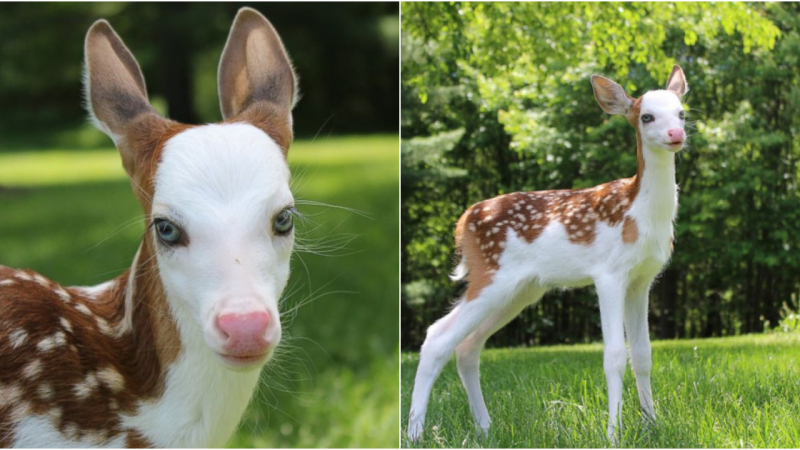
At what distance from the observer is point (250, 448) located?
3828mm

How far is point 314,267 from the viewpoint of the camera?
6219 millimetres

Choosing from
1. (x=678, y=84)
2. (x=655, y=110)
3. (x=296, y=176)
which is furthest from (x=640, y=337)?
(x=296, y=176)

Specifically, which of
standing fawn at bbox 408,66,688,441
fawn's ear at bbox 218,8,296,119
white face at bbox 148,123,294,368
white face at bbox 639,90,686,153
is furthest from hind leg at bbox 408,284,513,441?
white face at bbox 148,123,294,368

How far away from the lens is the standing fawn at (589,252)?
3.09 metres

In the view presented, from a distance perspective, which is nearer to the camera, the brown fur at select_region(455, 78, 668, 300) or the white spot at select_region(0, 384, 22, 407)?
the white spot at select_region(0, 384, 22, 407)

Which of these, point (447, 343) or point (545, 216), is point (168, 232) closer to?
point (447, 343)

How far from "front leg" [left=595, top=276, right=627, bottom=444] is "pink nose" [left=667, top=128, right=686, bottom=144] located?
51 cm

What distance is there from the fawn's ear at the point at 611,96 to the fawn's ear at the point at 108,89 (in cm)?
167

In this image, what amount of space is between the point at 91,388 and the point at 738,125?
17.3ft

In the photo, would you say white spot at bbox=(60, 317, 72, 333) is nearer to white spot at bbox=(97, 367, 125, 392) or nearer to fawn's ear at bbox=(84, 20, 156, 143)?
white spot at bbox=(97, 367, 125, 392)

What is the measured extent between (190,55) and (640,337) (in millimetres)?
10567

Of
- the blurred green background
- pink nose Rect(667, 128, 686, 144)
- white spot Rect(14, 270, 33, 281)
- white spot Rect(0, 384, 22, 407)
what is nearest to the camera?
white spot Rect(0, 384, 22, 407)

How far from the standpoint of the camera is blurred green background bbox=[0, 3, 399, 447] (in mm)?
4328

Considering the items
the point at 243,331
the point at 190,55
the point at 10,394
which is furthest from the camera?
the point at 190,55
